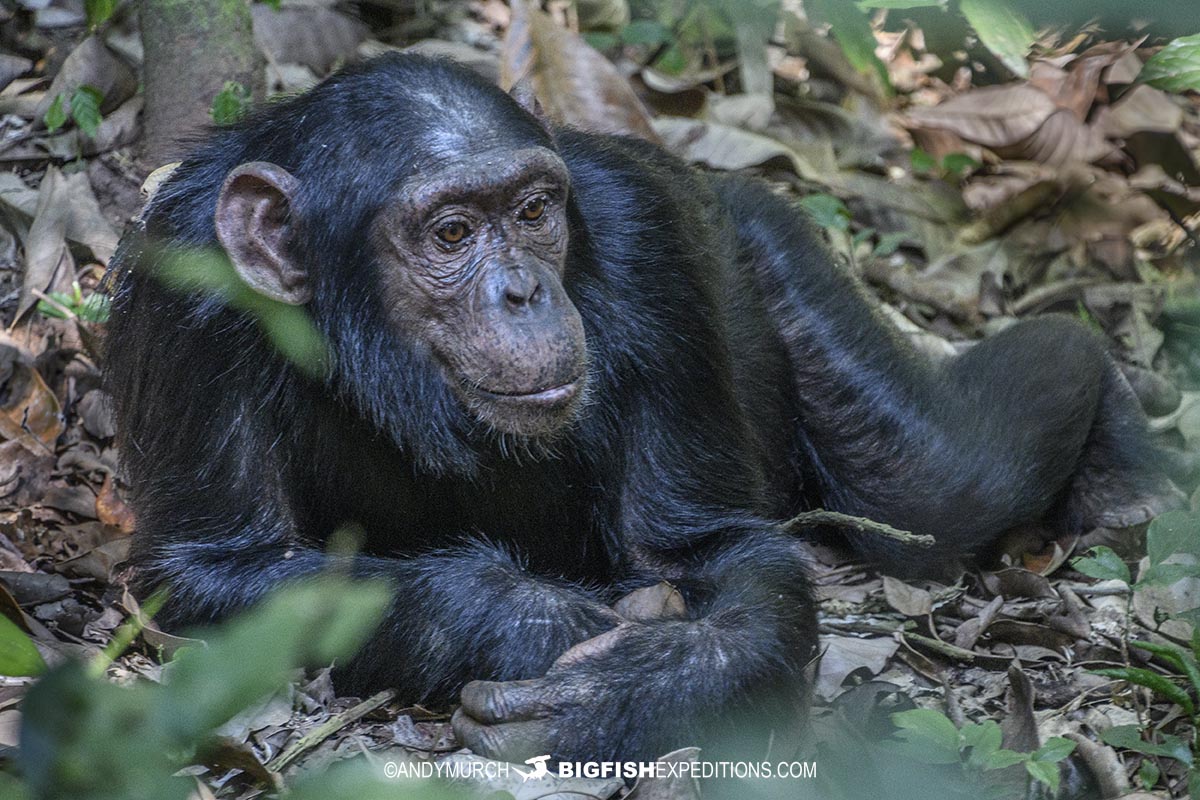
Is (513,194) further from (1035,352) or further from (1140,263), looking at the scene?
(1140,263)

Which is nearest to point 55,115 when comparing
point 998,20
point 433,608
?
point 433,608

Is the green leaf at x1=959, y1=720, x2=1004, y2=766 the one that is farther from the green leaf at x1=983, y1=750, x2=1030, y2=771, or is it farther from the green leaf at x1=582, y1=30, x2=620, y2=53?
the green leaf at x1=582, y1=30, x2=620, y2=53

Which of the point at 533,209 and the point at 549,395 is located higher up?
the point at 533,209

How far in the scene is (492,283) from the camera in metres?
4.70

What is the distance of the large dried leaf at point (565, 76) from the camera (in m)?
8.59

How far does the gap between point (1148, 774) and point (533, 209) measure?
273 cm

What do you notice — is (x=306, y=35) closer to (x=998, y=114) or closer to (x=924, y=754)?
(x=998, y=114)

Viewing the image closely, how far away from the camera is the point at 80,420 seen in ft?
23.8

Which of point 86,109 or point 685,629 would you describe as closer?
point 685,629

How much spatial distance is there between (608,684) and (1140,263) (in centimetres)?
Result: 675

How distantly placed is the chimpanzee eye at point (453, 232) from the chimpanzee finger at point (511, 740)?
166cm

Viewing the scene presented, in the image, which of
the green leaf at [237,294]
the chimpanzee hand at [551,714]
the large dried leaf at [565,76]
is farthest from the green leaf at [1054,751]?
the large dried leaf at [565,76]

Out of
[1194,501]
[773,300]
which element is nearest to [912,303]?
[773,300]

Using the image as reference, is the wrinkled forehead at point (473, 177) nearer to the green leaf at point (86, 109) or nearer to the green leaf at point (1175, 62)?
the green leaf at point (1175, 62)
